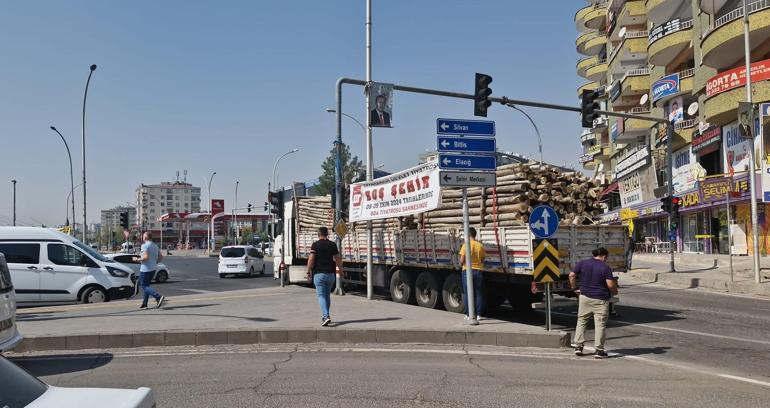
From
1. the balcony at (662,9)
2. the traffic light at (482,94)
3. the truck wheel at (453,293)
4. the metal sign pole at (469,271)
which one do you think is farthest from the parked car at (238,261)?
the balcony at (662,9)

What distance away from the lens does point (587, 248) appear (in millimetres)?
11367

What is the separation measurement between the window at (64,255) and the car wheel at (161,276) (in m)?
12.6

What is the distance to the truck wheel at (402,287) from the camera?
14555mm

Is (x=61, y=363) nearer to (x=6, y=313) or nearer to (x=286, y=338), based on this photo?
(x=6, y=313)

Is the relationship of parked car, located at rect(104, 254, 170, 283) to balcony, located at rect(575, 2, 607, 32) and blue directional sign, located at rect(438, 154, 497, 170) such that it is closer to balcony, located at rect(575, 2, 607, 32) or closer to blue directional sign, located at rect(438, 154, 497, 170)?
blue directional sign, located at rect(438, 154, 497, 170)

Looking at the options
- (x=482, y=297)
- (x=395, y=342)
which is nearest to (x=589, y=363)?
(x=395, y=342)

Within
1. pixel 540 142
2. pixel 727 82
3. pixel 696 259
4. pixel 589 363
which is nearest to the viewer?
pixel 589 363

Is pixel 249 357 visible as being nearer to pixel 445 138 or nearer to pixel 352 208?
pixel 445 138

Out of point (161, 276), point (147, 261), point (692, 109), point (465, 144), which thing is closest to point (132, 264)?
point (161, 276)

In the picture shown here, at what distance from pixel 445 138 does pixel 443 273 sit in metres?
4.16

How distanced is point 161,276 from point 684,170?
30.9 m

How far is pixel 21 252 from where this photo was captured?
50.1ft

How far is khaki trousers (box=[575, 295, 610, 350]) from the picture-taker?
8484 millimetres

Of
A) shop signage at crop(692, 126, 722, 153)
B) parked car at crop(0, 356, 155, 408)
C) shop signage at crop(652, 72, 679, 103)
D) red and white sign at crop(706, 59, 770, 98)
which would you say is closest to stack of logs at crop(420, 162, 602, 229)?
parked car at crop(0, 356, 155, 408)
